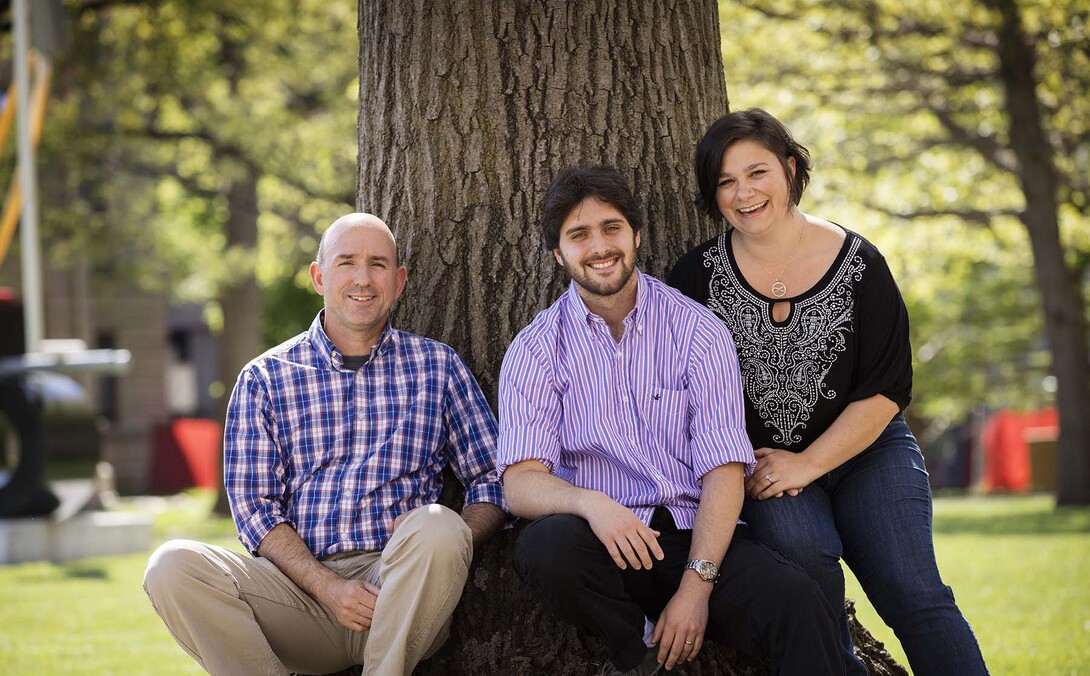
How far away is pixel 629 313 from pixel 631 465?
1.51ft

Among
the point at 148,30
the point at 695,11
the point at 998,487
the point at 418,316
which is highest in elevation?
the point at 148,30

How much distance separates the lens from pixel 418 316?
4.48 metres

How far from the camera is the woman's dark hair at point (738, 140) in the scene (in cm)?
397

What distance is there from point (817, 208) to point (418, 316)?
14.3 m

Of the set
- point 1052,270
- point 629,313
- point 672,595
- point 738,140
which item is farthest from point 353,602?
point 1052,270

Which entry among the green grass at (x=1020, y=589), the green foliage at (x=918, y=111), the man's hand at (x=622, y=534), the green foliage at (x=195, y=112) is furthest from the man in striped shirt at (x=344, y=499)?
the green foliage at (x=195, y=112)

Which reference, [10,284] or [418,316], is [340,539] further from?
[10,284]

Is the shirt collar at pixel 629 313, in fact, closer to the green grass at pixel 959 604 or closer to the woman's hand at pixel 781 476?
the woman's hand at pixel 781 476

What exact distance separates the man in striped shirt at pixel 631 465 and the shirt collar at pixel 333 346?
18.7 inches

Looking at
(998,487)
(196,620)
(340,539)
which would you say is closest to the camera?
(196,620)

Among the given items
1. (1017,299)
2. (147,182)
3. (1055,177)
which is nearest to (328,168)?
(147,182)

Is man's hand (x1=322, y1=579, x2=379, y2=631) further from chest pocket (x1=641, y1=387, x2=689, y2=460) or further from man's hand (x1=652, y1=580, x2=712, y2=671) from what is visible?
chest pocket (x1=641, y1=387, x2=689, y2=460)

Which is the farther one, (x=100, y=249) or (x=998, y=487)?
(x=998, y=487)

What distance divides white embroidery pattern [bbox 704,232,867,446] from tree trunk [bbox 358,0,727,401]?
579mm
